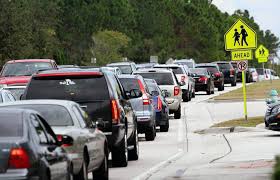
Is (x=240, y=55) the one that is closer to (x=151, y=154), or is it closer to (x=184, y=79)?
(x=151, y=154)

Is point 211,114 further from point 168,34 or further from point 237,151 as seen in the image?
point 168,34

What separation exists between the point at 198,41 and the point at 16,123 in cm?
13057

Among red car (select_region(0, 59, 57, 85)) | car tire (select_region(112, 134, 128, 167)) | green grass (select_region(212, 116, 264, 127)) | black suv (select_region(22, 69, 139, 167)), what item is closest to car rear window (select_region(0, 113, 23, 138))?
black suv (select_region(22, 69, 139, 167))

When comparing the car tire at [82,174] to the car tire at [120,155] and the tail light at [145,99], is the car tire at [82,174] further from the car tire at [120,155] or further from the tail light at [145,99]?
the tail light at [145,99]

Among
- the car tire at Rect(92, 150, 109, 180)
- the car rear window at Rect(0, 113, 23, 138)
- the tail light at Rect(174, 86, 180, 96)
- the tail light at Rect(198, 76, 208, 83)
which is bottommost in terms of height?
the tail light at Rect(198, 76, 208, 83)

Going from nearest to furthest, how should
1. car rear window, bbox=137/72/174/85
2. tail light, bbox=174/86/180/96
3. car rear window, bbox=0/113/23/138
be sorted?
car rear window, bbox=0/113/23/138 < tail light, bbox=174/86/180/96 < car rear window, bbox=137/72/174/85

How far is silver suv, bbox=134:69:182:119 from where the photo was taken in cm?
3759

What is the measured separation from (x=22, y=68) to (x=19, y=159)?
24968mm

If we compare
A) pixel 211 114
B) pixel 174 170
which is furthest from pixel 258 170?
pixel 211 114

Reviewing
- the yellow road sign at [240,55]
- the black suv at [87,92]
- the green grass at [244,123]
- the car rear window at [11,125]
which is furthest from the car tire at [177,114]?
the car rear window at [11,125]

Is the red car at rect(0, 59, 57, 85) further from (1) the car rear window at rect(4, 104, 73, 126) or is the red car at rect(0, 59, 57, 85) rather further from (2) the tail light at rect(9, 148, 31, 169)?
Result: (2) the tail light at rect(9, 148, 31, 169)

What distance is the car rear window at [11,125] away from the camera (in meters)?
12.0

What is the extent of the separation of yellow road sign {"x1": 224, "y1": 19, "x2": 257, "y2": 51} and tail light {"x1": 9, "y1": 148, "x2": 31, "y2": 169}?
907 inches

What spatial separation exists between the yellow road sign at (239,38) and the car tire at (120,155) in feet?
48.5
